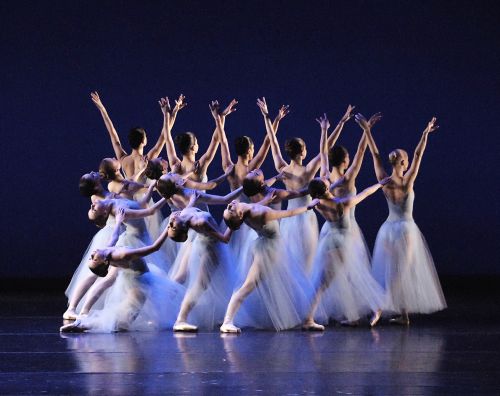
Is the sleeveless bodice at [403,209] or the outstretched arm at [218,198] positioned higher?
the outstretched arm at [218,198]

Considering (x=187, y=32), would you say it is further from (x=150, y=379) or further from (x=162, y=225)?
(x=150, y=379)

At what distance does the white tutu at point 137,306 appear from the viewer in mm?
6301

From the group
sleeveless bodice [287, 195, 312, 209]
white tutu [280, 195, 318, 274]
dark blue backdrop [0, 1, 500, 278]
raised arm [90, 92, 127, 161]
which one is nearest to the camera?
white tutu [280, 195, 318, 274]

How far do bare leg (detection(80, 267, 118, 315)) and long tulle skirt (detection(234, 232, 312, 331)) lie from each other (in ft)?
2.59

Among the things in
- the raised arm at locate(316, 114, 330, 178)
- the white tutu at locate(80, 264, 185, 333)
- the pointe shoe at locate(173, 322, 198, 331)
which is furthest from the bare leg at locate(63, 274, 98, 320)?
the raised arm at locate(316, 114, 330, 178)

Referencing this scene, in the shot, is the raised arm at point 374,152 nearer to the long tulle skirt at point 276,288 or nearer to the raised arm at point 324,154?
the raised arm at point 324,154

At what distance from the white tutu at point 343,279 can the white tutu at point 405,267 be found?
0.67 feet

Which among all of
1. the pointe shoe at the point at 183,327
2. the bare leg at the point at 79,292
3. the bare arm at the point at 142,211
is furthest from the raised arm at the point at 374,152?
the bare leg at the point at 79,292

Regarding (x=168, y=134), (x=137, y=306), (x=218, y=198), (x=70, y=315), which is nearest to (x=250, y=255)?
(x=218, y=198)

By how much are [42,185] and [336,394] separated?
235 inches

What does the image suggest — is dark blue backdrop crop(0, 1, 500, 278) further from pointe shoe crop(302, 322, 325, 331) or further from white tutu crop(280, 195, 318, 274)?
pointe shoe crop(302, 322, 325, 331)

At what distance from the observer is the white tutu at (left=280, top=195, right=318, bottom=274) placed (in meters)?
6.96

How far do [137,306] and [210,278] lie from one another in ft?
1.56

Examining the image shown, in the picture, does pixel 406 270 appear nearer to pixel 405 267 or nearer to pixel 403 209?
pixel 405 267
